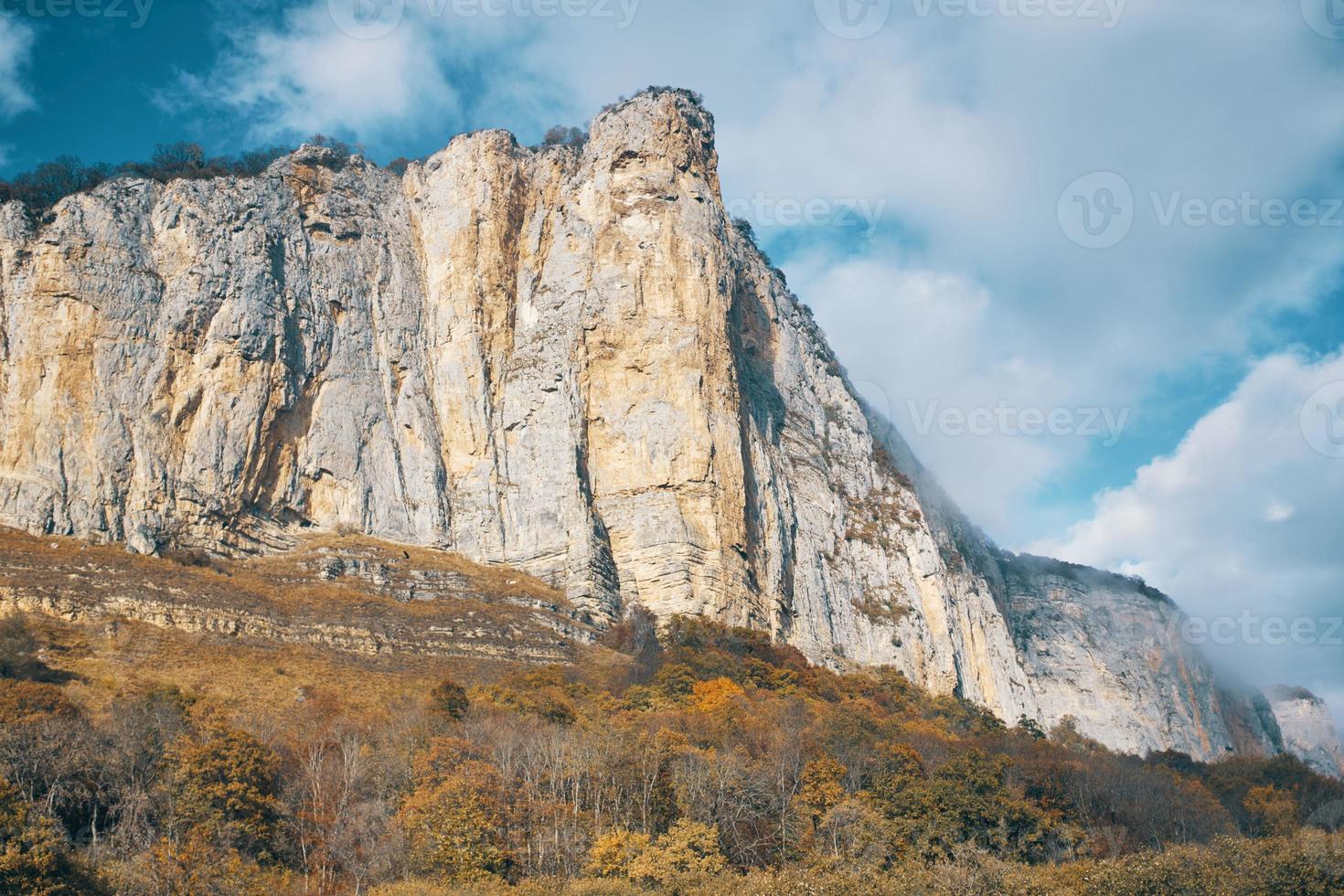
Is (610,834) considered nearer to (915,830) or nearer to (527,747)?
(527,747)

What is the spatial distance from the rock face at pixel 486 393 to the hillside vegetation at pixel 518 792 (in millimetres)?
13967

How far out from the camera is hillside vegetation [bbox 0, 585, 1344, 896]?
36.2 metres

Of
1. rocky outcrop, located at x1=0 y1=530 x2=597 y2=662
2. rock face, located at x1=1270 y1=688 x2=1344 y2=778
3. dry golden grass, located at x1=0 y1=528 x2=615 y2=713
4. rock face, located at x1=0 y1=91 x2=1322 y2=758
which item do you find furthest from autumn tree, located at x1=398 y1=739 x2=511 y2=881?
rock face, located at x1=1270 y1=688 x2=1344 y2=778

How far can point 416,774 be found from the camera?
4050 cm

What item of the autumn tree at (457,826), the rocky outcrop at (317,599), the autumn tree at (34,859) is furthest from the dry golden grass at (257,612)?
the autumn tree at (34,859)

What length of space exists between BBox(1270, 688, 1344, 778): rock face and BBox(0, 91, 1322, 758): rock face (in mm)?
64869

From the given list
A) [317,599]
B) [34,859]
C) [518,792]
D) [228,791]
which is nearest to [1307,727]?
[317,599]

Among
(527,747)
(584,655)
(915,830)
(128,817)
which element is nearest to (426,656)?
(584,655)

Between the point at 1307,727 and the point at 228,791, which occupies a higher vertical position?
the point at 1307,727

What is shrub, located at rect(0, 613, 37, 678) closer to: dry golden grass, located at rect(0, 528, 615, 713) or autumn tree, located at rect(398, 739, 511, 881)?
dry golden grass, located at rect(0, 528, 615, 713)

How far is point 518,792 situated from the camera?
4019 cm

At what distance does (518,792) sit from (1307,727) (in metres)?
134

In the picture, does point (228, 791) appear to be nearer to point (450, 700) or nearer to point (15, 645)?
point (450, 700)

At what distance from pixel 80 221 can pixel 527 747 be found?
48454 millimetres
